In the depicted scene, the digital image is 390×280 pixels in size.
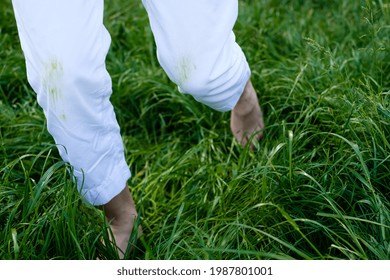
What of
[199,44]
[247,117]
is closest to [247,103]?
[247,117]

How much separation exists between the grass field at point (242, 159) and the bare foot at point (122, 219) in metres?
0.04

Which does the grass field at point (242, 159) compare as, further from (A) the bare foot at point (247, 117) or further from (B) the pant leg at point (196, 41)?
(B) the pant leg at point (196, 41)

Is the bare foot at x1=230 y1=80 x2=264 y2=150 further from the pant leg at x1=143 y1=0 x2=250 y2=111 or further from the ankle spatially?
the pant leg at x1=143 y1=0 x2=250 y2=111

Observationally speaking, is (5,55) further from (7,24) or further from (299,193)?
(299,193)

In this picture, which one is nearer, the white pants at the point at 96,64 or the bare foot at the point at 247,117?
the white pants at the point at 96,64

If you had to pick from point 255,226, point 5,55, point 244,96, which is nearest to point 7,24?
point 5,55

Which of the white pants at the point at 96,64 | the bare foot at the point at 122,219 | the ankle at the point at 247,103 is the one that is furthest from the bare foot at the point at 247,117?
the bare foot at the point at 122,219

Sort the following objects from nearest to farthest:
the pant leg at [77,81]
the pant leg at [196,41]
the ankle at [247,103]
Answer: the pant leg at [77,81]
the pant leg at [196,41]
the ankle at [247,103]

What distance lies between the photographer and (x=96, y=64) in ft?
5.64

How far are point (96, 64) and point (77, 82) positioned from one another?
7cm

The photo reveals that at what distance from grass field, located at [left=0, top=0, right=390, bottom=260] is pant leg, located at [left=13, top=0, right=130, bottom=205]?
9 cm

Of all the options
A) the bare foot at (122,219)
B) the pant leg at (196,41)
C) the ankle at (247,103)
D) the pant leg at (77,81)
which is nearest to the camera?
the pant leg at (77,81)

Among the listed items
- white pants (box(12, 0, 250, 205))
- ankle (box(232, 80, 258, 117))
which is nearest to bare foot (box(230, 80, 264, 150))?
ankle (box(232, 80, 258, 117))

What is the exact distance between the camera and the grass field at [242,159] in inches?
72.1
